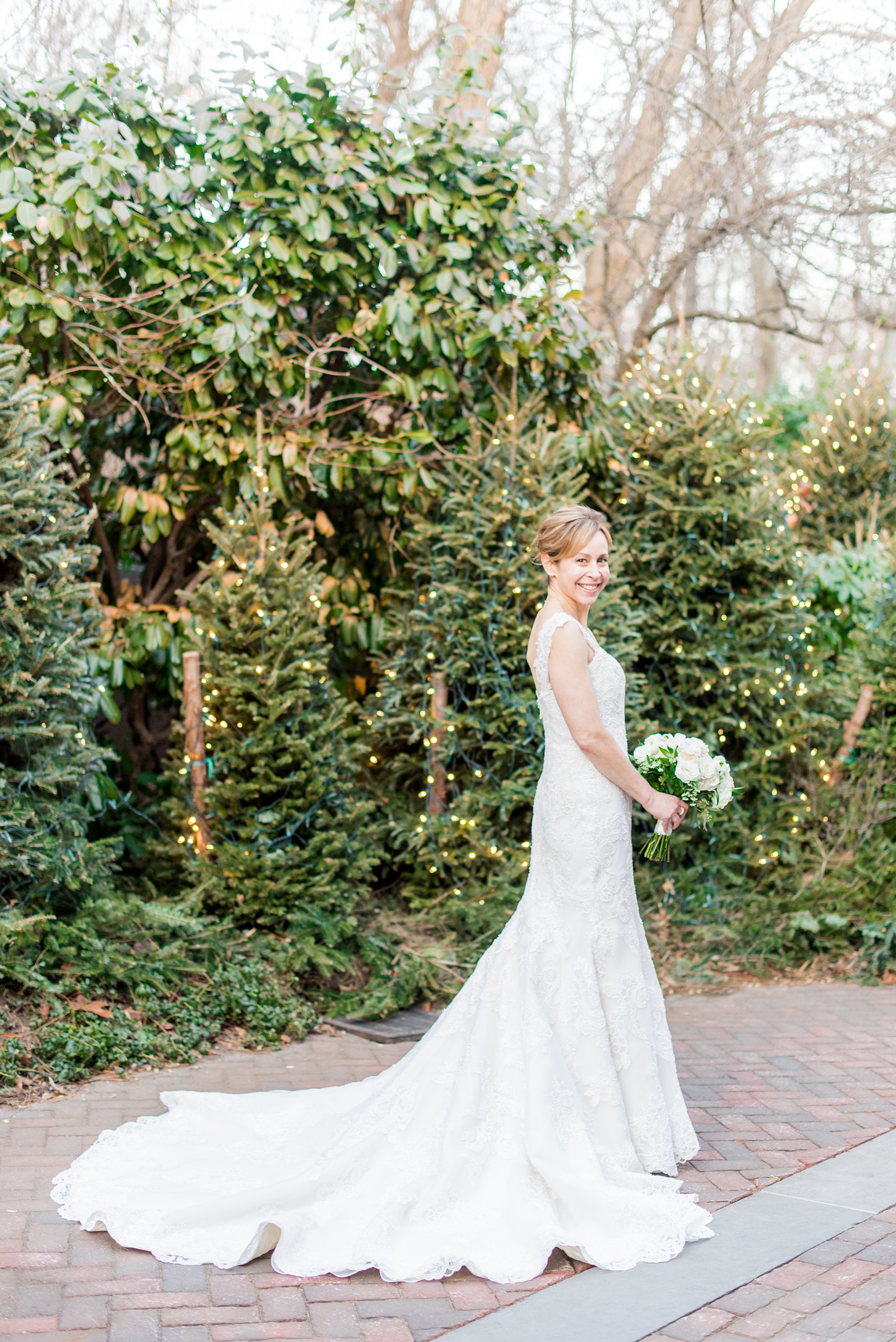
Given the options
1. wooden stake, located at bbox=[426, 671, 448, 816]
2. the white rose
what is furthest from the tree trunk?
the white rose

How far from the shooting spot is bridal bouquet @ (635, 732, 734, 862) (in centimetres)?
391

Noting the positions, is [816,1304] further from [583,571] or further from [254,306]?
[254,306]

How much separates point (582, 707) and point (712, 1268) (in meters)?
1.58

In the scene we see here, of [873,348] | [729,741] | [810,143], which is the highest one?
[810,143]

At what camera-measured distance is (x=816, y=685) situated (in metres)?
7.05

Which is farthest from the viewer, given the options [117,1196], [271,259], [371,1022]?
[271,259]

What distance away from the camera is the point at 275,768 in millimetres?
5680

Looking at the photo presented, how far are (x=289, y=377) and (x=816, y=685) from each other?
11.4 feet

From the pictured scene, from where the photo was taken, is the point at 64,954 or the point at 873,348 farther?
the point at 873,348

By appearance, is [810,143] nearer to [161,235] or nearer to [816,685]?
[816,685]

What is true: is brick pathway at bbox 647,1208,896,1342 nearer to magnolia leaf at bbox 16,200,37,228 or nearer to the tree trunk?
magnolia leaf at bbox 16,200,37,228

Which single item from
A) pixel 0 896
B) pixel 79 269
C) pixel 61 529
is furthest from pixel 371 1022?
pixel 79 269

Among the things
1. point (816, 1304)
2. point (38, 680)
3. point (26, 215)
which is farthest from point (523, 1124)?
point (26, 215)

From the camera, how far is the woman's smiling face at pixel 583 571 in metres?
3.80
